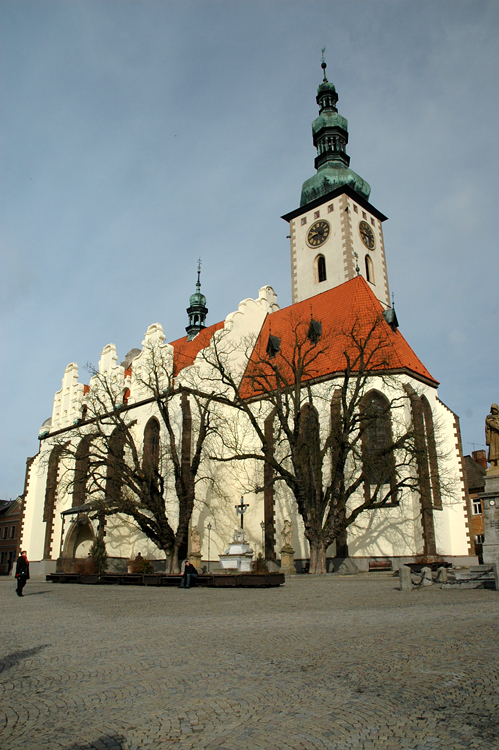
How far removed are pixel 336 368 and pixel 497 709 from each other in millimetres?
22526

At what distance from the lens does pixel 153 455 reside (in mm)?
28656

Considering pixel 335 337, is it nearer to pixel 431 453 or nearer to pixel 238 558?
pixel 431 453

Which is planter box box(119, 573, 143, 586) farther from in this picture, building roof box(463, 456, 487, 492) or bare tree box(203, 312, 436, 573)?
building roof box(463, 456, 487, 492)

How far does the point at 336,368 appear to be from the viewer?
26375 mm

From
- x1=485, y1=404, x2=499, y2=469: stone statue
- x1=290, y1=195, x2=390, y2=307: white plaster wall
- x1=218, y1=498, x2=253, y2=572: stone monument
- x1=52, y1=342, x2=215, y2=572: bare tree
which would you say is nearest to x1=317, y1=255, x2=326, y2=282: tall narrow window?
x1=290, y1=195, x2=390, y2=307: white plaster wall

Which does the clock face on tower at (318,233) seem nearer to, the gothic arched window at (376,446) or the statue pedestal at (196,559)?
the gothic arched window at (376,446)

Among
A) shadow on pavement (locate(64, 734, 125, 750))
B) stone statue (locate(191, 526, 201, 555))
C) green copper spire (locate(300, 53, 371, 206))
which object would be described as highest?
green copper spire (locate(300, 53, 371, 206))

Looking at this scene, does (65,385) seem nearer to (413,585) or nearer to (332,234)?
(332,234)

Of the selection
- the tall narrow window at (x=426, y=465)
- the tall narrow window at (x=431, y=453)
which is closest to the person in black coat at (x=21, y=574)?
the tall narrow window at (x=426, y=465)

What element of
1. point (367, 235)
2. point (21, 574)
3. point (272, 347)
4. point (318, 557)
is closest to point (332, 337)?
point (272, 347)

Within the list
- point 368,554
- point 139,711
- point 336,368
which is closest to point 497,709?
point 139,711

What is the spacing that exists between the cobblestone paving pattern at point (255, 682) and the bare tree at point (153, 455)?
47.9 ft

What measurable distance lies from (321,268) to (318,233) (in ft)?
7.90

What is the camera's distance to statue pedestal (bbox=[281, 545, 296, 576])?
23.0 metres
